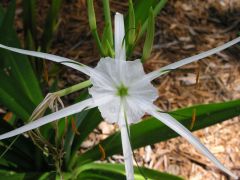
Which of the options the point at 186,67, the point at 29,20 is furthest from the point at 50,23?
the point at 186,67

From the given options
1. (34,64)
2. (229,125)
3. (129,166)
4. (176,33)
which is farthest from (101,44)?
(176,33)

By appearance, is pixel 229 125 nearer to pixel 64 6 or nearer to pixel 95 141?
pixel 95 141

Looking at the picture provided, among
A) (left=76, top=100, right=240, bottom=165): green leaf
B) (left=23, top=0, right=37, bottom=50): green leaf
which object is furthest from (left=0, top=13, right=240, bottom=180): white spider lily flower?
(left=23, top=0, right=37, bottom=50): green leaf

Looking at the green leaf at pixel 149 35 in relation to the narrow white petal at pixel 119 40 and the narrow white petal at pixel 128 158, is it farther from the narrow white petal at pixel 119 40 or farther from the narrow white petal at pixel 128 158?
the narrow white petal at pixel 128 158

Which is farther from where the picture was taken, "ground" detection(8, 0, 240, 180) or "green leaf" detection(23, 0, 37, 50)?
"ground" detection(8, 0, 240, 180)

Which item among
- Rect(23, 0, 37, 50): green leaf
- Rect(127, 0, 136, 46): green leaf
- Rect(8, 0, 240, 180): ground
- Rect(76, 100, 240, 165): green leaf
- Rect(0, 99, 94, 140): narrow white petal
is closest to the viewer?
Rect(0, 99, 94, 140): narrow white petal

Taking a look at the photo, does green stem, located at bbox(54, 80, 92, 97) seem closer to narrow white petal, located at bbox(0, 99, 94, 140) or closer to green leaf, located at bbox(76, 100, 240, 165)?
narrow white petal, located at bbox(0, 99, 94, 140)

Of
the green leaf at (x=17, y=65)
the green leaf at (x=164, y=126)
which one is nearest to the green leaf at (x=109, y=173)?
the green leaf at (x=164, y=126)
